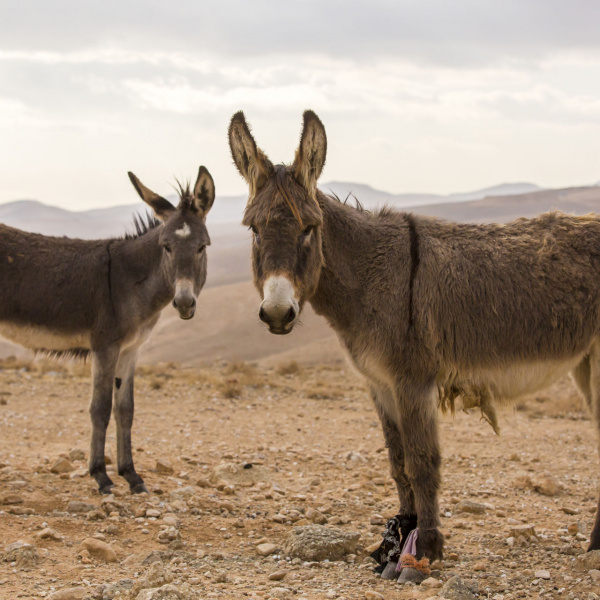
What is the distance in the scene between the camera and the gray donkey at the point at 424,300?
14.1 feet

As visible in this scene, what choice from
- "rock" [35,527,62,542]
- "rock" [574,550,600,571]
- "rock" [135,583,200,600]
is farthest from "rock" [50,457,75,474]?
"rock" [574,550,600,571]

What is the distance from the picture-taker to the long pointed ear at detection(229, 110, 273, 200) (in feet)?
14.2

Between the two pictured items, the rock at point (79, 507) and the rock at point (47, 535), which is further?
the rock at point (79, 507)

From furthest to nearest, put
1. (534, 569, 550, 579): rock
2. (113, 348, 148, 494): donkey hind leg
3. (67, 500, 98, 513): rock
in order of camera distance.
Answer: (113, 348, 148, 494): donkey hind leg → (67, 500, 98, 513): rock → (534, 569, 550, 579): rock

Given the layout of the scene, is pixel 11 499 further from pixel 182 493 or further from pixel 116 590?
pixel 116 590

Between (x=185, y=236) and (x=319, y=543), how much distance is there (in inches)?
141

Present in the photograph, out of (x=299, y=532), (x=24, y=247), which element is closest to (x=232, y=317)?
(x=24, y=247)

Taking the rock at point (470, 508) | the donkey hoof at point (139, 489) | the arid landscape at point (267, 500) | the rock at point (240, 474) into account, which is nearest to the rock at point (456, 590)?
the arid landscape at point (267, 500)

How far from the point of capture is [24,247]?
752 cm

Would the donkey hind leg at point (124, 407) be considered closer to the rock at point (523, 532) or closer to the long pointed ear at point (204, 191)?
the long pointed ear at point (204, 191)

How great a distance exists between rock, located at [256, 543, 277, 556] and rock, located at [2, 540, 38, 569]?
5.13 feet

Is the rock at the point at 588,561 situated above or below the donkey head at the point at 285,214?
below

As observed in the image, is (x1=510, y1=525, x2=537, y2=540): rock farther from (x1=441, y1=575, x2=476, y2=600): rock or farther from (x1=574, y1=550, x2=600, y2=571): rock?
(x1=441, y1=575, x2=476, y2=600): rock

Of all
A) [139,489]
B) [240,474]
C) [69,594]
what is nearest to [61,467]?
[139,489]
